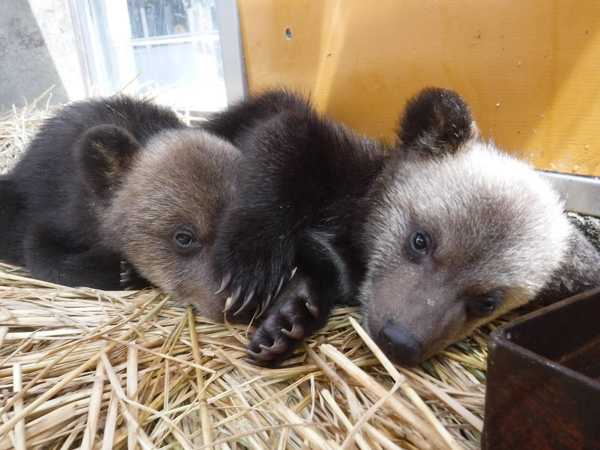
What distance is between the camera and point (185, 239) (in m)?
3.16

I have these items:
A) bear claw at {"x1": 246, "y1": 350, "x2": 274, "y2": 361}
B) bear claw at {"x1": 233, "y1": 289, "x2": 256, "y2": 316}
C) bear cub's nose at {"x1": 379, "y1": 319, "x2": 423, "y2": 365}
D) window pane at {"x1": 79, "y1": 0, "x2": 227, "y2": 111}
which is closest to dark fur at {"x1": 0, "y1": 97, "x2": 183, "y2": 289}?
bear claw at {"x1": 233, "y1": 289, "x2": 256, "y2": 316}

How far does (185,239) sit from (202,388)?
1140 millimetres

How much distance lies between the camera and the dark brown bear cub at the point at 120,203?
10.3 feet

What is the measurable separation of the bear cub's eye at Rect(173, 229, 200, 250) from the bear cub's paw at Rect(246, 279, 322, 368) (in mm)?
671

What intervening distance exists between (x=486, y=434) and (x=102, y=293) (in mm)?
2424

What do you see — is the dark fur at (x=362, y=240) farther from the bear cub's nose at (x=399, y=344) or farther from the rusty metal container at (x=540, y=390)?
the rusty metal container at (x=540, y=390)

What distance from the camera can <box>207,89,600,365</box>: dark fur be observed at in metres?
2.48

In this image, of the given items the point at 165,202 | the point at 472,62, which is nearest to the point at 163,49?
the point at 165,202

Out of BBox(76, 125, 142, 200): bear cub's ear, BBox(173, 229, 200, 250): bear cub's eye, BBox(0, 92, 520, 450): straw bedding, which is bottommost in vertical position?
BBox(0, 92, 520, 450): straw bedding

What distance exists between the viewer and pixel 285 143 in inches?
117

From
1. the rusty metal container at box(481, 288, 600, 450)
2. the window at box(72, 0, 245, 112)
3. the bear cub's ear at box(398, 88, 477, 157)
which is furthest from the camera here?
the window at box(72, 0, 245, 112)

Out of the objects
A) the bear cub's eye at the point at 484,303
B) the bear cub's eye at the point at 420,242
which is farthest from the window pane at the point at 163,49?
the bear cub's eye at the point at 484,303

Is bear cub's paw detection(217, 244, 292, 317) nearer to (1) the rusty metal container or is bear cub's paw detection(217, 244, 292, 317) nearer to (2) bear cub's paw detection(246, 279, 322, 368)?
(2) bear cub's paw detection(246, 279, 322, 368)

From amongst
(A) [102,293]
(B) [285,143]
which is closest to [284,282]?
(B) [285,143]
